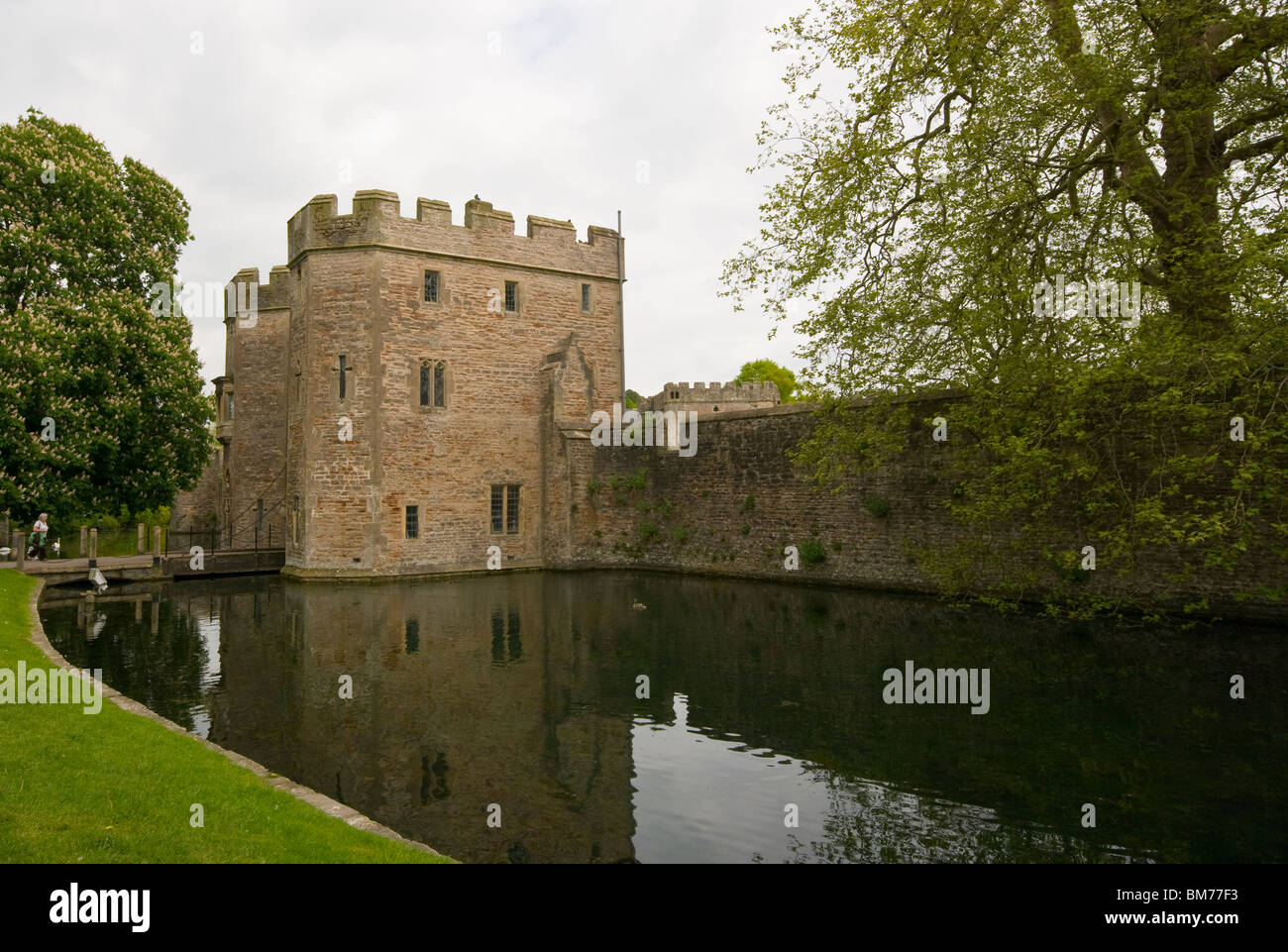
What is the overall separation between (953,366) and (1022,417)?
1.54 metres

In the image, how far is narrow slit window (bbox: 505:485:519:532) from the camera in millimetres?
25812

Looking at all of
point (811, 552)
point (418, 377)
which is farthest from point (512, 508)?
point (811, 552)

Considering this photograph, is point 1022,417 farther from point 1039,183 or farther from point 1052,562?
point 1052,562

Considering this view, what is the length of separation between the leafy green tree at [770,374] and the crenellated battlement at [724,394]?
1702cm

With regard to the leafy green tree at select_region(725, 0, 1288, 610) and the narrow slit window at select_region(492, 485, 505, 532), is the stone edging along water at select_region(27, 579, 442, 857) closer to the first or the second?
the leafy green tree at select_region(725, 0, 1288, 610)

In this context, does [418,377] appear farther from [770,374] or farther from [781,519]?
[770,374]

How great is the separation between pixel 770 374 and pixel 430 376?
167ft

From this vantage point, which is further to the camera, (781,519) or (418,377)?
(418,377)

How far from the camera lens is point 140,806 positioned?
17.4ft

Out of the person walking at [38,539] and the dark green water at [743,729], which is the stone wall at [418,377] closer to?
the person walking at [38,539]

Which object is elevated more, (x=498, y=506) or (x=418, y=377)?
(x=418, y=377)

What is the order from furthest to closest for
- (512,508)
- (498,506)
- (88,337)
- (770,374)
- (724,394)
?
(770,374) < (724,394) < (512,508) < (498,506) < (88,337)
